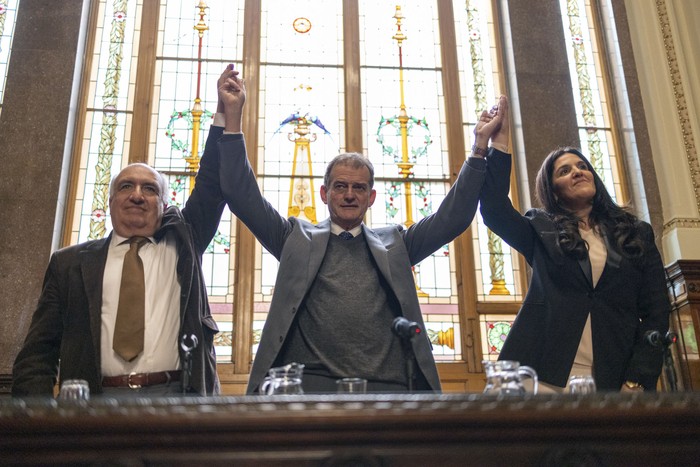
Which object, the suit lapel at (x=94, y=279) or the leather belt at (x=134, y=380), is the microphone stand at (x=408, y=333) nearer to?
the leather belt at (x=134, y=380)

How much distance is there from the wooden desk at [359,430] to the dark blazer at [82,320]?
1050 millimetres

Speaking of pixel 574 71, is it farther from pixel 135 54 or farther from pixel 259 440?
pixel 259 440

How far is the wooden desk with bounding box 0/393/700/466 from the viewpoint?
125 cm

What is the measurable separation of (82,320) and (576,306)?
140 centimetres

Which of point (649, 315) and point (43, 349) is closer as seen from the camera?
point (43, 349)

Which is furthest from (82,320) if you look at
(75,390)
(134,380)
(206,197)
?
(75,390)

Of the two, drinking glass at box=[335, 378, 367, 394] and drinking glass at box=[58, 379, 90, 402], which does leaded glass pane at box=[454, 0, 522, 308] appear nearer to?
drinking glass at box=[335, 378, 367, 394]

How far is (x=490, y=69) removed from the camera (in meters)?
5.43

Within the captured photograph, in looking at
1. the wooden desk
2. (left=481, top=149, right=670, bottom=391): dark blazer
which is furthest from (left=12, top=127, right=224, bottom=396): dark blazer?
the wooden desk

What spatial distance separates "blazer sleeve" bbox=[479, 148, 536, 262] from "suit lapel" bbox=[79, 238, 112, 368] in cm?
117

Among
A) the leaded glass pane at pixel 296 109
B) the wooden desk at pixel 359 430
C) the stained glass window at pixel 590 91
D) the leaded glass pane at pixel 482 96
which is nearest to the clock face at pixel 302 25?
the leaded glass pane at pixel 296 109

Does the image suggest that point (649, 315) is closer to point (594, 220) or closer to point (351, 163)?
point (594, 220)

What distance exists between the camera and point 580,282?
257cm

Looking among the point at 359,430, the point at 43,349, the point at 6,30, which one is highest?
the point at 6,30
